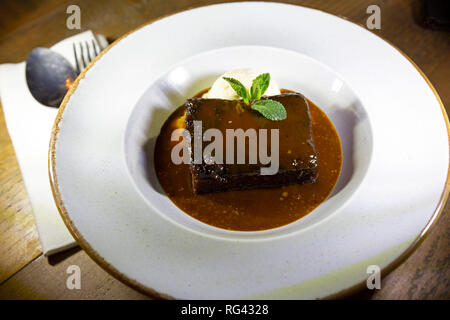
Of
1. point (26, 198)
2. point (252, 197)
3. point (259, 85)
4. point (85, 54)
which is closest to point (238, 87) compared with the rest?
point (259, 85)

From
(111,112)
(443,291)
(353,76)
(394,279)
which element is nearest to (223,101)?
(111,112)

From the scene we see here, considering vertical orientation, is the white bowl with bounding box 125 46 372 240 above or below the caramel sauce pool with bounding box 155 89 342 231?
above

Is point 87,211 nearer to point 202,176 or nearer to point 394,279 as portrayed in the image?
point 202,176

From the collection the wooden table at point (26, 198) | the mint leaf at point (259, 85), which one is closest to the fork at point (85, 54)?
the wooden table at point (26, 198)

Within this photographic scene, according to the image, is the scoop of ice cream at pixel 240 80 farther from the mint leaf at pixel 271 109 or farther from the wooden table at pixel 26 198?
the wooden table at pixel 26 198

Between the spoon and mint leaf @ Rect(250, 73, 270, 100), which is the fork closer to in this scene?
the spoon

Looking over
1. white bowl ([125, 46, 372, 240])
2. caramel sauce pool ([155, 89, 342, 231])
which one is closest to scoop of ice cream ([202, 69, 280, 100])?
white bowl ([125, 46, 372, 240])
